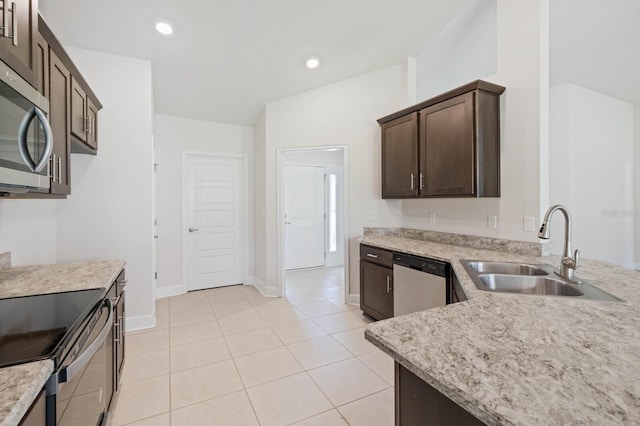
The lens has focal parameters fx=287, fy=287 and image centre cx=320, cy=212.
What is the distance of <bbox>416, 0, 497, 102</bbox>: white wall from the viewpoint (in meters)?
2.79

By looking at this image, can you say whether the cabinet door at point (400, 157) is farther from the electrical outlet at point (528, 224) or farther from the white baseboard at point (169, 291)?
the white baseboard at point (169, 291)

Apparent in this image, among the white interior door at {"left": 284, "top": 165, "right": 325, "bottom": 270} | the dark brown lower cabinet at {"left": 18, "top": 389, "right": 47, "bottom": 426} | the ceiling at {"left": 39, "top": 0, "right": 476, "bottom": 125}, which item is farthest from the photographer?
the white interior door at {"left": 284, "top": 165, "right": 325, "bottom": 270}

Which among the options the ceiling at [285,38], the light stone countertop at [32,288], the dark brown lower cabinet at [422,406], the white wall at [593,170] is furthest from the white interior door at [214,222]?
the white wall at [593,170]

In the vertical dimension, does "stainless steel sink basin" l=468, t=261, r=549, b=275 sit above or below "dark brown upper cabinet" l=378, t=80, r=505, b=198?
below

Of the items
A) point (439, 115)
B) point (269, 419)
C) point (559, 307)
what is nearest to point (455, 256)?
point (559, 307)

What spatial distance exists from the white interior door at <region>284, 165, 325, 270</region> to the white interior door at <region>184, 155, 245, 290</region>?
1085 millimetres

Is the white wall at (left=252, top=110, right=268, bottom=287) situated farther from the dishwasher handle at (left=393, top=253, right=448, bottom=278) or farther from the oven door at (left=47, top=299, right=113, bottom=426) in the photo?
the oven door at (left=47, top=299, right=113, bottom=426)

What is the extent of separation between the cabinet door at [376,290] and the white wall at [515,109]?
906 mm

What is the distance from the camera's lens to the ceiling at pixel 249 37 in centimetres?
242

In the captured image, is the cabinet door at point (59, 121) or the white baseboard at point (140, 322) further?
the white baseboard at point (140, 322)

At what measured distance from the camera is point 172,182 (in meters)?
4.20

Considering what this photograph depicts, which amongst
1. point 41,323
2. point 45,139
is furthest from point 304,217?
point 41,323

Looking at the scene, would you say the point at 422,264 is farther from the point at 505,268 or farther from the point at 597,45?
the point at 597,45

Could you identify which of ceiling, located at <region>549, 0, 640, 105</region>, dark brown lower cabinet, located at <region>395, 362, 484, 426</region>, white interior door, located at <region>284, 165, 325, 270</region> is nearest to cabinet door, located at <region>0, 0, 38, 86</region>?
dark brown lower cabinet, located at <region>395, 362, 484, 426</region>
